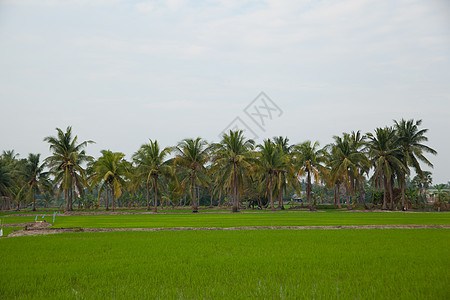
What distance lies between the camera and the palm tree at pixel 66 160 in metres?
48.3

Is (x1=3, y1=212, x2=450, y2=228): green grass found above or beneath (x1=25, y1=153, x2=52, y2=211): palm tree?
beneath

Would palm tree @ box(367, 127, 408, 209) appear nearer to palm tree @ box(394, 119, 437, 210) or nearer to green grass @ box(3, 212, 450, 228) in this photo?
palm tree @ box(394, 119, 437, 210)

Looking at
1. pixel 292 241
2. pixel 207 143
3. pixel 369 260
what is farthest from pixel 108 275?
pixel 207 143

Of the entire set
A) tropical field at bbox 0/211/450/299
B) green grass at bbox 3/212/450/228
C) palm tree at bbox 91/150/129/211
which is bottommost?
green grass at bbox 3/212/450/228

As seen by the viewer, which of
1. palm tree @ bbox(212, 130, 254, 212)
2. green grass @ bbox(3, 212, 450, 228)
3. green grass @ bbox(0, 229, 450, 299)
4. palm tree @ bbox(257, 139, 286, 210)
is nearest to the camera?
green grass @ bbox(0, 229, 450, 299)

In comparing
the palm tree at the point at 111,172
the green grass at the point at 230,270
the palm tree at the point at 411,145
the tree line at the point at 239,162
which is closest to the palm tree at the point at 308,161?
the tree line at the point at 239,162

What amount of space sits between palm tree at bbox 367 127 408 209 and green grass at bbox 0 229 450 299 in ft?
119

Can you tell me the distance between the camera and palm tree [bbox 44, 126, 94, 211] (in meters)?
48.3

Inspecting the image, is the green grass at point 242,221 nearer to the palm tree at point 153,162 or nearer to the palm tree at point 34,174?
the palm tree at point 153,162

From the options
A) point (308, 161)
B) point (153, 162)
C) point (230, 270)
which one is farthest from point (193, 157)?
point (230, 270)

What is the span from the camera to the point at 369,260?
9922 mm

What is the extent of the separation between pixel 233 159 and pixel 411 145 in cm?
2360

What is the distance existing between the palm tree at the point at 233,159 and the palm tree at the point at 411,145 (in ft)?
64.1

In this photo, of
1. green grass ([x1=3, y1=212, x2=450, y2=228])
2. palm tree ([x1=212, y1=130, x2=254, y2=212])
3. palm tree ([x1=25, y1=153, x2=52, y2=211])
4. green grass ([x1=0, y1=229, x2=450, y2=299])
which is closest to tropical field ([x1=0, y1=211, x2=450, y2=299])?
green grass ([x1=0, y1=229, x2=450, y2=299])
